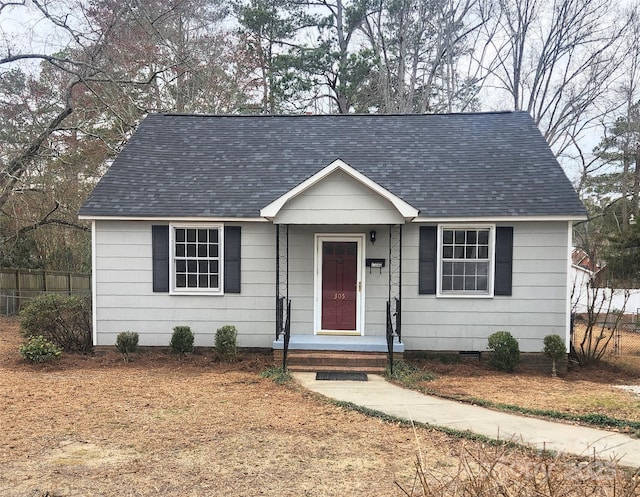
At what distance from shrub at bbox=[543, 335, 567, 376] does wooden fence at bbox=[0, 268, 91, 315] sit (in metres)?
14.1

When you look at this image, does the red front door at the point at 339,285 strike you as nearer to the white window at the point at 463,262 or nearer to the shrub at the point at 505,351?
the white window at the point at 463,262

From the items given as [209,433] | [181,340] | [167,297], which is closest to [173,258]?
[167,297]

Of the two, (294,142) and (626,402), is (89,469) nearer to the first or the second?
(626,402)

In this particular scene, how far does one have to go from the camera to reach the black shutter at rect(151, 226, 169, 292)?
31.4 ft

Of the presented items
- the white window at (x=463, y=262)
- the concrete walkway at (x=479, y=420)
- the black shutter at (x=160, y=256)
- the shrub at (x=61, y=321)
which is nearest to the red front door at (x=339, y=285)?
the white window at (x=463, y=262)

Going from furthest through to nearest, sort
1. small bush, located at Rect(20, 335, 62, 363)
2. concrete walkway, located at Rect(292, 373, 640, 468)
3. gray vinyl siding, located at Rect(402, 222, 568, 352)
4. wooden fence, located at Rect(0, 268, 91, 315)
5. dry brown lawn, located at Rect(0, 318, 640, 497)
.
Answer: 1. wooden fence, located at Rect(0, 268, 91, 315)
2. gray vinyl siding, located at Rect(402, 222, 568, 352)
3. small bush, located at Rect(20, 335, 62, 363)
4. concrete walkway, located at Rect(292, 373, 640, 468)
5. dry brown lawn, located at Rect(0, 318, 640, 497)

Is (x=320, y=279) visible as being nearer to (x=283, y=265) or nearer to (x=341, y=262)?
(x=341, y=262)

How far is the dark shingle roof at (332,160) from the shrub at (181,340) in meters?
2.30

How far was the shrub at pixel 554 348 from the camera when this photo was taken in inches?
349

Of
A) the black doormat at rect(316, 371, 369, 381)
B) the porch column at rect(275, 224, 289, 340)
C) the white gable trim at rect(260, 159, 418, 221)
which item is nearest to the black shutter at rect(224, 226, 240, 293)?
the porch column at rect(275, 224, 289, 340)

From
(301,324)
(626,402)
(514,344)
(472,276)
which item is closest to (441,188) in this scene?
(472,276)

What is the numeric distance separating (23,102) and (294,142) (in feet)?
29.6

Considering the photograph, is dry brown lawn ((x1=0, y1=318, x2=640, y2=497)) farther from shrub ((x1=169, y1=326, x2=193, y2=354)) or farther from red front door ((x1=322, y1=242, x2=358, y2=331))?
red front door ((x1=322, y1=242, x2=358, y2=331))

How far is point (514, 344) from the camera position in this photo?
348 inches
